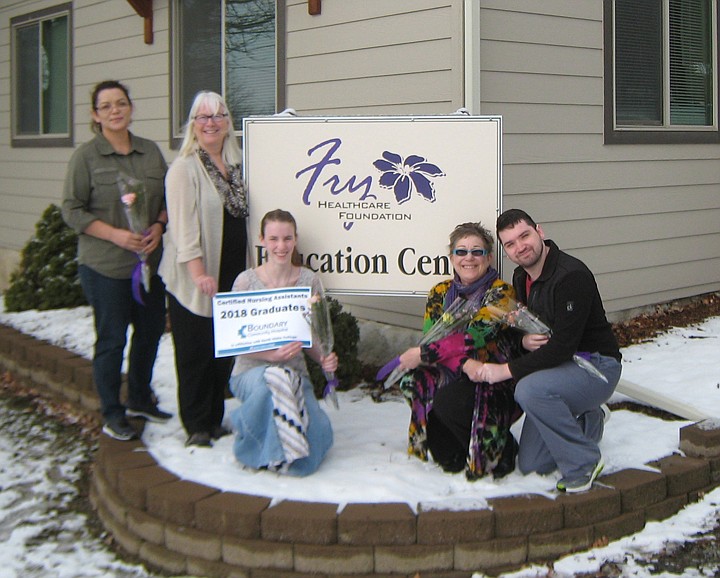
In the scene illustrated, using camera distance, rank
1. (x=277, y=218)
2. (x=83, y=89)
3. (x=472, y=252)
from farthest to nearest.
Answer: (x=83, y=89)
(x=277, y=218)
(x=472, y=252)

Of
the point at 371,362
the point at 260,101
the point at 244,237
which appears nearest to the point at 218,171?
the point at 244,237

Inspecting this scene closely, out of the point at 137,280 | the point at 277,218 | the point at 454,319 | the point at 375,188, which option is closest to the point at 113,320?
the point at 137,280

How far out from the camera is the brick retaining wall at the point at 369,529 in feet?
10.8

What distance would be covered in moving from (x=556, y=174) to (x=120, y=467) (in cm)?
339

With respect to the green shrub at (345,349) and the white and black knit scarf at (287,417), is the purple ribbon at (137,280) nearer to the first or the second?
the white and black knit scarf at (287,417)

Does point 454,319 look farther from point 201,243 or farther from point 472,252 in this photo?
point 201,243

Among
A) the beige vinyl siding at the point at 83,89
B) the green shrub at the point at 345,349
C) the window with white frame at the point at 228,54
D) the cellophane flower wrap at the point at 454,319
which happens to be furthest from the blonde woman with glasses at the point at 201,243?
the beige vinyl siding at the point at 83,89

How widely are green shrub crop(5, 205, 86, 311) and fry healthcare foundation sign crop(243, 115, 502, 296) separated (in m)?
3.97

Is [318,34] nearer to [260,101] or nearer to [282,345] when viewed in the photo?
[260,101]

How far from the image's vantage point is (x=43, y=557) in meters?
3.64

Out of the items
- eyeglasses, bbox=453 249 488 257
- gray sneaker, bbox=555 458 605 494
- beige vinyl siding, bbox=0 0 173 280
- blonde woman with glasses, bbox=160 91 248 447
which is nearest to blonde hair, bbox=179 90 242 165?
Answer: blonde woman with glasses, bbox=160 91 248 447

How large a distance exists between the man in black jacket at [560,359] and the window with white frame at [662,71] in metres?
2.95

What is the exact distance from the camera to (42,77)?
10.3 metres

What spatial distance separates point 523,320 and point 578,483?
2.13ft
